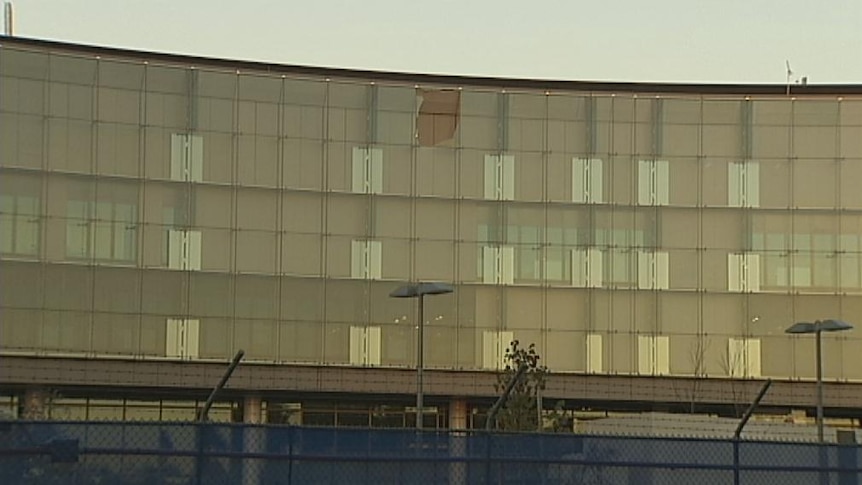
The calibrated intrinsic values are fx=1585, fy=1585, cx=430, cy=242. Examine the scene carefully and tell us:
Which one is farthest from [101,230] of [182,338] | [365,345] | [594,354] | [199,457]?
[199,457]

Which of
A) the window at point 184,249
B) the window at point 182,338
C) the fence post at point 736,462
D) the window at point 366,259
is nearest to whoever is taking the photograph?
the fence post at point 736,462

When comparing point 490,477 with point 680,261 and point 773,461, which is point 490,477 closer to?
point 773,461

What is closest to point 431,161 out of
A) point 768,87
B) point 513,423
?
point 768,87

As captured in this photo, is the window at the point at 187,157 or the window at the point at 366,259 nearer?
the window at the point at 187,157

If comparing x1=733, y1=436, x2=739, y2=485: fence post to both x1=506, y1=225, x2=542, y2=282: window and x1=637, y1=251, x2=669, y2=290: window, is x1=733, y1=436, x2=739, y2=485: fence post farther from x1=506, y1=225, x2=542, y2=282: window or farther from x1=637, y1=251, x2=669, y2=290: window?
x1=637, y1=251, x2=669, y2=290: window

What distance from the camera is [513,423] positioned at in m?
43.5

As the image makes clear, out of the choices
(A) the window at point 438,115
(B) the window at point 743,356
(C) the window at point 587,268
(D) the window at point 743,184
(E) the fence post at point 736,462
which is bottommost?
(E) the fence post at point 736,462

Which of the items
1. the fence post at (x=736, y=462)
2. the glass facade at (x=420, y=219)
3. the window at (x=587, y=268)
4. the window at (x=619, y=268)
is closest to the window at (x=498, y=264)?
the glass facade at (x=420, y=219)

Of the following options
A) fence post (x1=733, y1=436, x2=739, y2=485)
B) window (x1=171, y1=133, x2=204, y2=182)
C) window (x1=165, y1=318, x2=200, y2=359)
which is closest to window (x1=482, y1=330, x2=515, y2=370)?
window (x1=165, y1=318, x2=200, y2=359)

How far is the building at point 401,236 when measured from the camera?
6047 centimetres

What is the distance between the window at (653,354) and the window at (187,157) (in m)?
19.3

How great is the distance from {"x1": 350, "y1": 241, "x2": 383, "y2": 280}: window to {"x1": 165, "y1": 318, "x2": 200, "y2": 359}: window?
6690mm

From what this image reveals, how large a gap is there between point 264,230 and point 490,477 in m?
43.3

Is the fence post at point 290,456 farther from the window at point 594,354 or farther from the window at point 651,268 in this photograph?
the window at point 651,268
